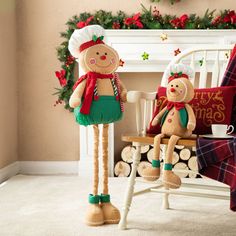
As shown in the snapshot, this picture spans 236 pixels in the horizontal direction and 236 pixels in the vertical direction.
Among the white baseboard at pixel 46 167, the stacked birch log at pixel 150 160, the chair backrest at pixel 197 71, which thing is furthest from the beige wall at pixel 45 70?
the chair backrest at pixel 197 71

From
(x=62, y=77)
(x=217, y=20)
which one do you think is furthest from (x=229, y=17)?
(x=62, y=77)

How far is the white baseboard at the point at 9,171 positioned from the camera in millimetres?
3572

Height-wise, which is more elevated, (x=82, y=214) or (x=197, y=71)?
(x=197, y=71)

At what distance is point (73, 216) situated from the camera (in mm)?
2471

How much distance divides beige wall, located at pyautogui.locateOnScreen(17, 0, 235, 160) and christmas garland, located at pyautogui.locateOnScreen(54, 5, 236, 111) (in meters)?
0.09

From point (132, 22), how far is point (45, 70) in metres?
0.87

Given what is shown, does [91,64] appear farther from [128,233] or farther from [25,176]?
[25,176]

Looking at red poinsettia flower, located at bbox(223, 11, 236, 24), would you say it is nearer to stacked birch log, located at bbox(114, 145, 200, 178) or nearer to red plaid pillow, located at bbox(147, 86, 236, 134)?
stacked birch log, located at bbox(114, 145, 200, 178)

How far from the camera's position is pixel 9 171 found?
3738mm

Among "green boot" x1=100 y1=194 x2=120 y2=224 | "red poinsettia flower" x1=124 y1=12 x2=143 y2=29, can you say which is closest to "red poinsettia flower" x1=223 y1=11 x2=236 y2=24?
"red poinsettia flower" x1=124 y1=12 x2=143 y2=29

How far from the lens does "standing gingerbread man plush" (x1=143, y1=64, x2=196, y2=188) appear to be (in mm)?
2096

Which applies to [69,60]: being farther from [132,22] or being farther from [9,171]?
[9,171]

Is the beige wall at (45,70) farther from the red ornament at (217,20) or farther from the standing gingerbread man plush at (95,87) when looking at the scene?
the standing gingerbread man plush at (95,87)

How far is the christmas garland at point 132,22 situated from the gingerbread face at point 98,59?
149 centimetres
